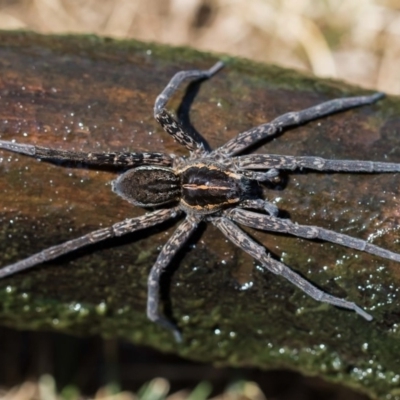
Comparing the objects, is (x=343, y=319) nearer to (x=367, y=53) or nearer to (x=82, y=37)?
(x=82, y=37)

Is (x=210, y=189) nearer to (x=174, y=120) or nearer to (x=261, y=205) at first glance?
(x=261, y=205)

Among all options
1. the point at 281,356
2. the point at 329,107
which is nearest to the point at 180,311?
the point at 281,356

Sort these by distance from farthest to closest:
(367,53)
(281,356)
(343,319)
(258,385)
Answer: (367,53), (258,385), (281,356), (343,319)

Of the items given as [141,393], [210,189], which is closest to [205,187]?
→ [210,189]

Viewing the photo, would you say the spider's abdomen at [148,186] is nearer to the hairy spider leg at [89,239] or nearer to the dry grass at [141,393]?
the hairy spider leg at [89,239]

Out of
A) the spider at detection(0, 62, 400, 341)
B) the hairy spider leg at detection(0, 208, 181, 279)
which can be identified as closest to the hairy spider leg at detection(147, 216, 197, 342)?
the spider at detection(0, 62, 400, 341)
